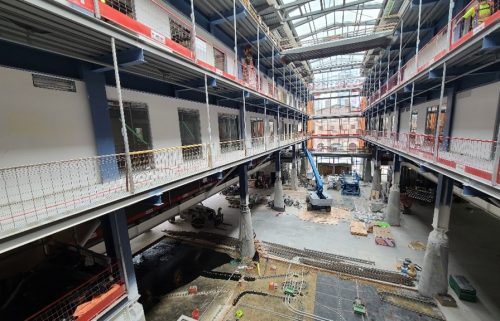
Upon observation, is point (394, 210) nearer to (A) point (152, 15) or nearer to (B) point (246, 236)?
(B) point (246, 236)

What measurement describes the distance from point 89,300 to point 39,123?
13.6ft

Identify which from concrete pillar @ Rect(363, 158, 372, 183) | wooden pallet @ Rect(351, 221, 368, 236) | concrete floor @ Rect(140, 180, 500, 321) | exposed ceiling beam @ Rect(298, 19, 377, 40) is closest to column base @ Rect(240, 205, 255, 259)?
concrete floor @ Rect(140, 180, 500, 321)

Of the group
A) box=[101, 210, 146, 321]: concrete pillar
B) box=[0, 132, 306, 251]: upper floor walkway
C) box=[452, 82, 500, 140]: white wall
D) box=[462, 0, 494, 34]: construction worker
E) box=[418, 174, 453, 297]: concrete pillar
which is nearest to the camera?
box=[0, 132, 306, 251]: upper floor walkway

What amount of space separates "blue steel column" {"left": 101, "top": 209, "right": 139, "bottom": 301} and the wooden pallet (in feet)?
42.3

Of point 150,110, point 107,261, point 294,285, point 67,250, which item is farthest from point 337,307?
point 150,110

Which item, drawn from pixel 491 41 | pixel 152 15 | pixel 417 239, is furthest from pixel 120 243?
pixel 417 239

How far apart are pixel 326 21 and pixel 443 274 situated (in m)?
21.0

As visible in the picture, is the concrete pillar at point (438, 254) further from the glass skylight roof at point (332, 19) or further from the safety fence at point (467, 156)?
the glass skylight roof at point (332, 19)

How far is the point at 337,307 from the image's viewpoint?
846cm

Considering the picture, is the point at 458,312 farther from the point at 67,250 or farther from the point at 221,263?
the point at 67,250

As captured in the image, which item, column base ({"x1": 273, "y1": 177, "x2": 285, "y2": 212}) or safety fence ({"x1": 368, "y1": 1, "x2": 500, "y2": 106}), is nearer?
safety fence ({"x1": 368, "y1": 1, "x2": 500, "y2": 106})

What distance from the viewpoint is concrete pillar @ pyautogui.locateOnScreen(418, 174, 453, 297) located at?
8.46 metres

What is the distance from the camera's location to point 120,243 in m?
5.58

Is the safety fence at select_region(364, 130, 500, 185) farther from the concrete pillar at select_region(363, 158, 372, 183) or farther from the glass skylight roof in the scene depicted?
the concrete pillar at select_region(363, 158, 372, 183)
